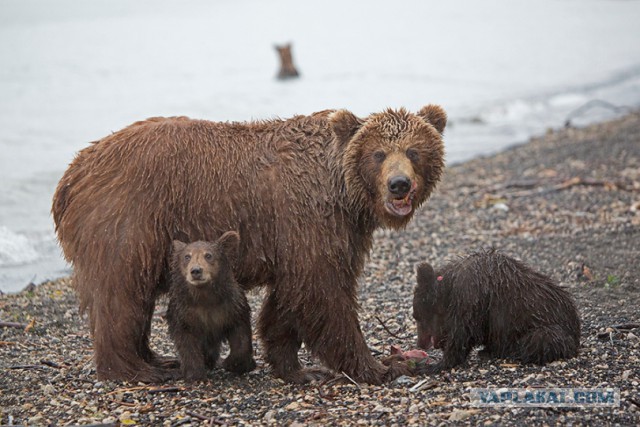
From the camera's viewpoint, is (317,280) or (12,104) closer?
(317,280)

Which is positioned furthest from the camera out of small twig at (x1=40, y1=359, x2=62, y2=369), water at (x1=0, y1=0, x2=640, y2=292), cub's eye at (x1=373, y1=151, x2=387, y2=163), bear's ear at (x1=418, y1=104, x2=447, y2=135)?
water at (x1=0, y1=0, x2=640, y2=292)

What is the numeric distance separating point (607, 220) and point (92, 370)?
6927 mm

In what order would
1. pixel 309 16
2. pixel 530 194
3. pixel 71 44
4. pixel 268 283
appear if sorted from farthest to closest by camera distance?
pixel 309 16
pixel 71 44
pixel 530 194
pixel 268 283

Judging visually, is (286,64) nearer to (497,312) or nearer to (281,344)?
(281,344)

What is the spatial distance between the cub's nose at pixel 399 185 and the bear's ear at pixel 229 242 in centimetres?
120

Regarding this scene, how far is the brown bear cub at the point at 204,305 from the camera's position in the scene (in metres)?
6.73

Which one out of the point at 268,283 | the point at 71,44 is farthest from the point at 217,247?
the point at 71,44

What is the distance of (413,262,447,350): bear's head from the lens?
7.19 meters

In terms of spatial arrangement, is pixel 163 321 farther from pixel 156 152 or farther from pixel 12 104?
pixel 12 104

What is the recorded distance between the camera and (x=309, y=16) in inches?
1989

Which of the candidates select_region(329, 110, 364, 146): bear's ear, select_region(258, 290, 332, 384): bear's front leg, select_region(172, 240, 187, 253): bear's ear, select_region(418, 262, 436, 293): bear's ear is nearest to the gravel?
select_region(258, 290, 332, 384): bear's front leg

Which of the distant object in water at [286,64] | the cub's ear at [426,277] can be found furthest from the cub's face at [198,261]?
the distant object in water at [286,64]

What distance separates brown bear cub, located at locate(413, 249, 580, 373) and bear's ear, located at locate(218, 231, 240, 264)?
58.0 inches

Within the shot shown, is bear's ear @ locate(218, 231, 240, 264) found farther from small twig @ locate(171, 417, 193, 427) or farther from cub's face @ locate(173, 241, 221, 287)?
small twig @ locate(171, 417, 193, 427)
